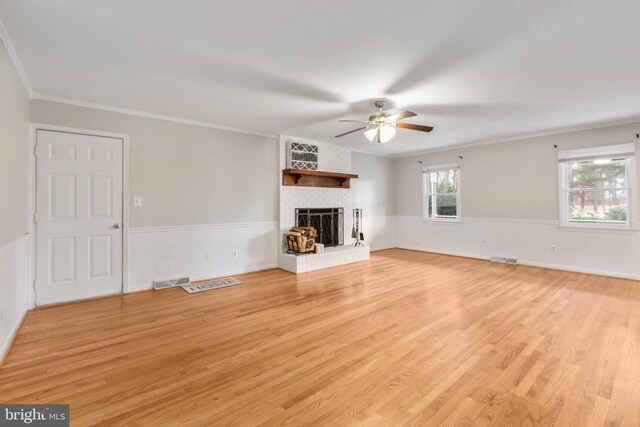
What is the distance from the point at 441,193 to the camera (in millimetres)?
6789

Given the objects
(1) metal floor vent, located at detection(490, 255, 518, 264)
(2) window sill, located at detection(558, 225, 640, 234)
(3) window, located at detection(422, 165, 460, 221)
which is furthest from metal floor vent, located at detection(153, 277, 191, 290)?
(2) window sill, located at detection(558, 225, 640, 234)

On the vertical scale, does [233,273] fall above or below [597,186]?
below

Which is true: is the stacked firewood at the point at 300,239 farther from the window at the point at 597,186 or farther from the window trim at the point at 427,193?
the window at the point at 597,186

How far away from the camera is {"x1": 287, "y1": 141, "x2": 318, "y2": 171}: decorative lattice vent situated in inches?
211

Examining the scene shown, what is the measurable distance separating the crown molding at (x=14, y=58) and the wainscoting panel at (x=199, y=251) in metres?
1.87

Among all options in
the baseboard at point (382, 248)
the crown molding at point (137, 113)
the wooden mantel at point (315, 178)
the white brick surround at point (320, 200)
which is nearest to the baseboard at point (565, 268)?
Answer: the baseboard at point (382, 248)

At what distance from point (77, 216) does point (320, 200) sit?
382 centimetres

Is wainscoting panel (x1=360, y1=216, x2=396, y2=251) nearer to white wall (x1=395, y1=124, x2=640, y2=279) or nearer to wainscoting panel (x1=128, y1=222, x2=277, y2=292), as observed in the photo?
white wall (x1=395, y1=124, x2=640, y2=279)

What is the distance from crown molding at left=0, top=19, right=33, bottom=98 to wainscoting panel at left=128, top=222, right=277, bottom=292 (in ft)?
6.12

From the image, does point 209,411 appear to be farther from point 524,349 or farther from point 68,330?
point 524,349

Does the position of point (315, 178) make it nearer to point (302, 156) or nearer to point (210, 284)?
point (302, 156)

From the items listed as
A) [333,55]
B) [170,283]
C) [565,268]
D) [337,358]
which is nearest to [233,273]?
[170,283]

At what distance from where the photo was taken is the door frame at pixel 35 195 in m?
3.24

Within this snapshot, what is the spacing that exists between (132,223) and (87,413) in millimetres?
2758
